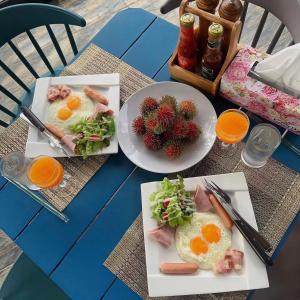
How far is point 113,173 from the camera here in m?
1.11

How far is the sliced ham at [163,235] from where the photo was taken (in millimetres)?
948

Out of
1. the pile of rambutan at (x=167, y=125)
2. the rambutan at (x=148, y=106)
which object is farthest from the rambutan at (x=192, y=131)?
the rambutan at (x=148, y=106)

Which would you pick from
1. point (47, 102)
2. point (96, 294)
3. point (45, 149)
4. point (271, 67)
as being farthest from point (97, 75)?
point (96, 294)

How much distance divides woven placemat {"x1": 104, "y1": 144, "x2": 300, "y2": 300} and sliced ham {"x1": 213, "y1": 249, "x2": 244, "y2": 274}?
7 cm

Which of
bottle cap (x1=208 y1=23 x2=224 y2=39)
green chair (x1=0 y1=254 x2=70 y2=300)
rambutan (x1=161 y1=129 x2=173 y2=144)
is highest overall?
bottle cap (x1=208 y1=23 x2=224 y2=39)

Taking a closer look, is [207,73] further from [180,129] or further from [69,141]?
[69,141]

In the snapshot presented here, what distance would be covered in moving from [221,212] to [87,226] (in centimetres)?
41

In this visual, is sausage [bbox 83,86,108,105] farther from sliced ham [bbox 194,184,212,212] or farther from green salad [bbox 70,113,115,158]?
sliced ham [bbox 194,184,212,212]

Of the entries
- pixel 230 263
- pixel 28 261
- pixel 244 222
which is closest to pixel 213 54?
pixel 244 222

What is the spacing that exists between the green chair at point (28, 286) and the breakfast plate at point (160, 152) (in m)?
0.61

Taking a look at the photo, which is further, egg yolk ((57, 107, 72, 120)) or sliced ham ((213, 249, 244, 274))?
egg yolk ((57, 107, 72, 120))

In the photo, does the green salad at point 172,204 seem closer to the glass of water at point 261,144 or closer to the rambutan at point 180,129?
the rambutan at point 180,129

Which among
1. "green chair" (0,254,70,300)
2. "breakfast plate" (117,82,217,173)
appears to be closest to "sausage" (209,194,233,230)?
"breakfast plate" (117,82,217,173)

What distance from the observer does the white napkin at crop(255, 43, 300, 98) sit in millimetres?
940
